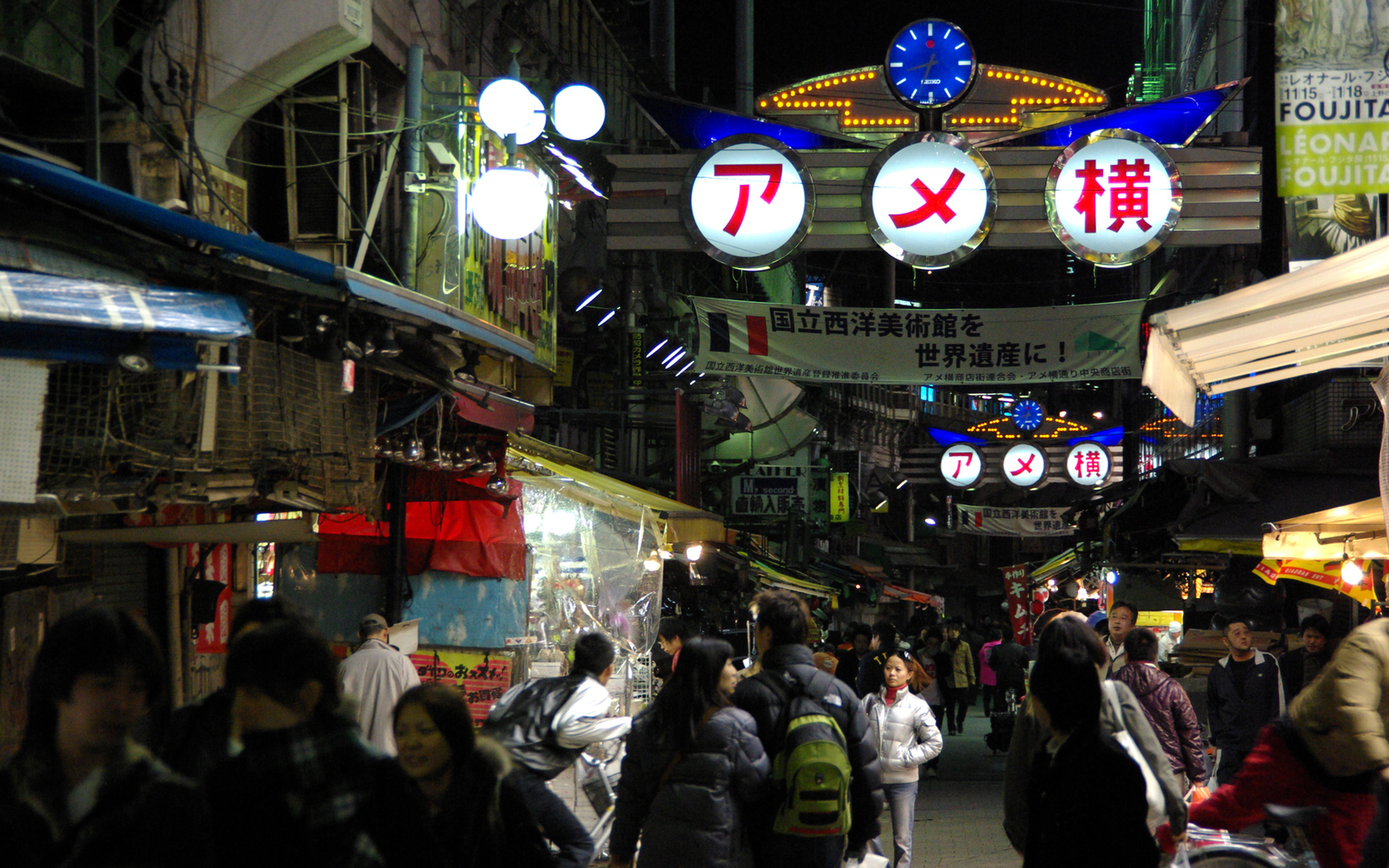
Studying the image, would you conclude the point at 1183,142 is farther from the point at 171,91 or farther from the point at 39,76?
the point at 39,76

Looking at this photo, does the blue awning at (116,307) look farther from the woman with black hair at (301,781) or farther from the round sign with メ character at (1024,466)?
the round sign with メ character at (1024,466)

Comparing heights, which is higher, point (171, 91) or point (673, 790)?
point (171, 91)

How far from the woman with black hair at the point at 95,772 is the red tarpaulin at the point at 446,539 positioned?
8087mm

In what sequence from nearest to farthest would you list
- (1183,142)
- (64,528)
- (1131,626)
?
1. (64,528)
2. (1131,626)
3. (1183,142)

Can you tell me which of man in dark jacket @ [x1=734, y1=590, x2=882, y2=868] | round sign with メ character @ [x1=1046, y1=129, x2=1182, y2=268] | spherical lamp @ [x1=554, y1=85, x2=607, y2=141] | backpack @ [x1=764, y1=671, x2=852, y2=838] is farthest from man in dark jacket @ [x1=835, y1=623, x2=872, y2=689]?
backpack @ [x1=764, y1=671, x2=852, y2=838]

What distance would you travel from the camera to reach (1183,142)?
41.2ft

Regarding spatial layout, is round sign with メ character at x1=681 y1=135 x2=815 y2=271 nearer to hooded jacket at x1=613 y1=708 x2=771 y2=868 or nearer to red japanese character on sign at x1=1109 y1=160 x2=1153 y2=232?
red japanese character on sign at x1=1109 y1=160 x2=1153 y2=232

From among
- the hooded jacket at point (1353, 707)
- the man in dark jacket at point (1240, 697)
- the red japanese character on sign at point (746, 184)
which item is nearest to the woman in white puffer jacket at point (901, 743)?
the man in dark jacket at point (1240, 697)

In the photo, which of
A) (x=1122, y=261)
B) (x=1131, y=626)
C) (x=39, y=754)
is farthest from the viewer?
(x=1122, y=261)

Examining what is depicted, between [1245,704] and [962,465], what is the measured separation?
20.8 metres

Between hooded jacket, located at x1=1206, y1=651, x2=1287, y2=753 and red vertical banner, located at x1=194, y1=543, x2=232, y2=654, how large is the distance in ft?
27.3

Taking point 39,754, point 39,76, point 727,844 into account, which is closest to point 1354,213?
point 727,844

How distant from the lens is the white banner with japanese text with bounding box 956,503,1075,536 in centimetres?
3594

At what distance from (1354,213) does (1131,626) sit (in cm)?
582
